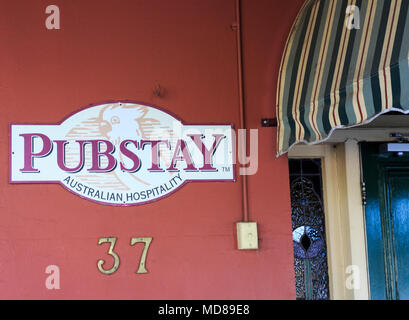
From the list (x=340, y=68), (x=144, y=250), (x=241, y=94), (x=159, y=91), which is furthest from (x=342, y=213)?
(x=159, y=91)

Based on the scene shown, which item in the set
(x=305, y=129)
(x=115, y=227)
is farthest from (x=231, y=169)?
(x=115, y=227)

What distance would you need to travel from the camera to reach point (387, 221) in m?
3.89

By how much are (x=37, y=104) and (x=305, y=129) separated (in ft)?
5.52

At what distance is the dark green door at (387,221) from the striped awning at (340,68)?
90 centimetres

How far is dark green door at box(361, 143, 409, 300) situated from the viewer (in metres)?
3.80

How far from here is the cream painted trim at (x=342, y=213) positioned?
3.77 m

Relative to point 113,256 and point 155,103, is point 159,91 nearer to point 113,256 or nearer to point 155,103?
point 155,103

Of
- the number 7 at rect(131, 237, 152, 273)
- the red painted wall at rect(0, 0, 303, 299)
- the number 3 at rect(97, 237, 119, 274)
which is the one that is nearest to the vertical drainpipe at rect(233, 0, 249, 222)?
the red painted wall at rect(0, 0, 303, 299)

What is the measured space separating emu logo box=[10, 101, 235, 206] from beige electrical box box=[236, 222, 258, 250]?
0.34 metres

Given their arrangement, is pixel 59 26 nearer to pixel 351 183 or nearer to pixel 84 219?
pixel 84 219

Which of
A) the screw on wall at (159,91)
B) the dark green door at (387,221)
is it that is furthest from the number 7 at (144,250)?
the dark green door at (387,221)

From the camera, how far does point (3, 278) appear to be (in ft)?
10.7

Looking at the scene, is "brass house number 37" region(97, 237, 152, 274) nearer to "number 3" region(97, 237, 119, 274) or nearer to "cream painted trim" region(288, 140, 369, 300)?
"number 3" region(97, 237, 119, 274)

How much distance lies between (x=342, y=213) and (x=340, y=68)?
131 cm
